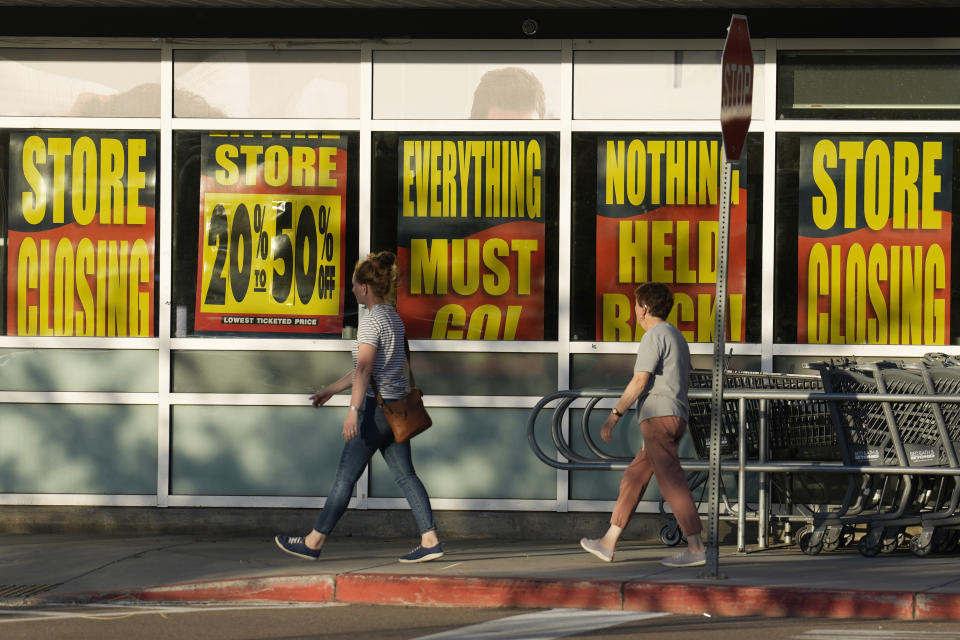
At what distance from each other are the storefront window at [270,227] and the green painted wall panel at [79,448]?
2.89 feet

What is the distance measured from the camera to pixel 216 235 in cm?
1066

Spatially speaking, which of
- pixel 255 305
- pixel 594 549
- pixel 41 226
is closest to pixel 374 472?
pixel 255 305

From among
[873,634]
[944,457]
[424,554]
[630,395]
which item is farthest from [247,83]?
[873,634]

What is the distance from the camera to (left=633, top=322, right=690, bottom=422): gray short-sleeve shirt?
853cm

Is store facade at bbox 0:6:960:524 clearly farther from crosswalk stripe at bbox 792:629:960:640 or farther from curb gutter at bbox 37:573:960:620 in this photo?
crosswalk stripe at bbox 792:629:960:640

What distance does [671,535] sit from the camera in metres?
9.88

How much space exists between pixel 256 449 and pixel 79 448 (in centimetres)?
134

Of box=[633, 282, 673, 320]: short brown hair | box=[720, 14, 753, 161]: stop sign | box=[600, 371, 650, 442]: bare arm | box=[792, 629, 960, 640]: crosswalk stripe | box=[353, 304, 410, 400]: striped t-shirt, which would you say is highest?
box=[720, 14, 753, 161]: stop sign

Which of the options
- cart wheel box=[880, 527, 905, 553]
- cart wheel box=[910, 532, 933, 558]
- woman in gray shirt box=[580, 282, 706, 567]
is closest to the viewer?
woman in gray shirt box=[580, 282, 706, 567]

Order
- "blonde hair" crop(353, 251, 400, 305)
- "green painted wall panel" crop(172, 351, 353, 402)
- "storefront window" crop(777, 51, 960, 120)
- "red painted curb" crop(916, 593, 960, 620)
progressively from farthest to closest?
"green painted wall panel" crop(172, 351, 353, 402) → "storefront window" crop(777, 51, 960, 120) → "blonde hair" crop(353, 251, 400, 305) → "red painted curb" crop(916, 593, 960, 620)

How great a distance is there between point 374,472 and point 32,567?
257 cm

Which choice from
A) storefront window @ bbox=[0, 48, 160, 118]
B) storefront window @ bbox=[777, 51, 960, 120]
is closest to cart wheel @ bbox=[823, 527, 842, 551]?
storefront window @ bbox=[777, 51, 960, 120]

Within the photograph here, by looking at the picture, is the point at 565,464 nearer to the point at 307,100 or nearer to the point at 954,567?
the point at 954,567

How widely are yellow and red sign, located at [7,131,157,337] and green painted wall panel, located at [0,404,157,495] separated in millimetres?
593
